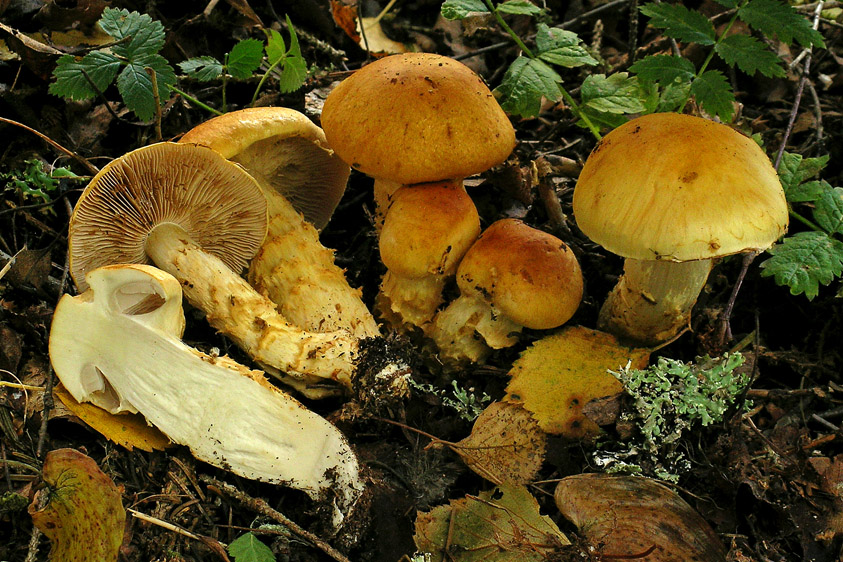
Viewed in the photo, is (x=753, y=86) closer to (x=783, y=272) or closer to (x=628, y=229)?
(x=783, y=272)

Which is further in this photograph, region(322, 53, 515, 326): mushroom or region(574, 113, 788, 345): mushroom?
region(322, 53, 515, 326): mushroom

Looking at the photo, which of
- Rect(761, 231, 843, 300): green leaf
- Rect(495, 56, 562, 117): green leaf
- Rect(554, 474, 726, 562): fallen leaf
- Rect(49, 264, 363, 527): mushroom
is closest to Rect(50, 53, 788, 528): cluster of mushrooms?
Rect(49, 264, 363, 527): mushroom

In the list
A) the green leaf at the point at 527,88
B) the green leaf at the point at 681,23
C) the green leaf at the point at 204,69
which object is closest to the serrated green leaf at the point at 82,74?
the green leaf at the point at 204,69

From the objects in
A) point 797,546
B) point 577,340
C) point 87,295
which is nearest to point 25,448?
point 87,295

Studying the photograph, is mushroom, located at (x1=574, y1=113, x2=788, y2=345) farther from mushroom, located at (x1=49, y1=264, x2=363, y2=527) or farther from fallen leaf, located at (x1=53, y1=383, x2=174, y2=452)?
fallen leaf, located at (x1=53, y1=383, x2=174, y2=452)

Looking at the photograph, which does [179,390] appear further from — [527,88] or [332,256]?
[527,88]

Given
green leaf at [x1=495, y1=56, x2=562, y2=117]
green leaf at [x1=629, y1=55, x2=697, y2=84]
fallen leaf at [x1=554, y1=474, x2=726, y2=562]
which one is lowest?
fallen leaf at [x1=554, y1=474, x2=726, y2=562]

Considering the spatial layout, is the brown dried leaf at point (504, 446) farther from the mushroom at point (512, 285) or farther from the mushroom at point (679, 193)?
the mushroom at point (679, 193)
